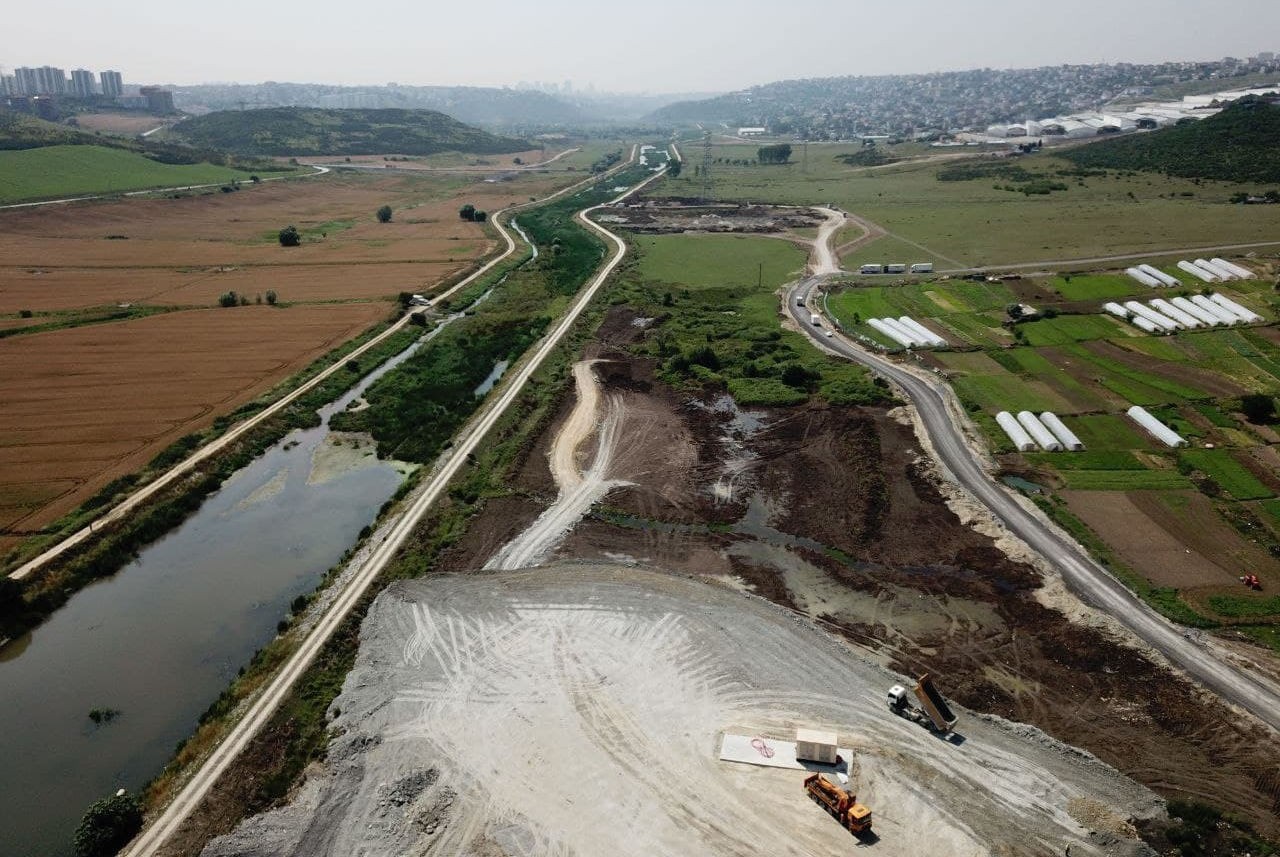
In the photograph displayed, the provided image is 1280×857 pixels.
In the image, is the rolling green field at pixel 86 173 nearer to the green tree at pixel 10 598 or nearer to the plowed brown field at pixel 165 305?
the plowed brown field at pixel 165 305

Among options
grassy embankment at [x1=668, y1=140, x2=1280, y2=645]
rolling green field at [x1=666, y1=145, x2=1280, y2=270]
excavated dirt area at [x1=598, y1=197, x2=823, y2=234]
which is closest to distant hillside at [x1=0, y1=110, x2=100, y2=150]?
excavated dirt area at [x1=598, y1=197, x2=823, y2=234]

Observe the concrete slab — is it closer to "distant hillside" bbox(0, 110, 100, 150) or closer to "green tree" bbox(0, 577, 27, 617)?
"green tree" bbox(0, 577, 27, 617)

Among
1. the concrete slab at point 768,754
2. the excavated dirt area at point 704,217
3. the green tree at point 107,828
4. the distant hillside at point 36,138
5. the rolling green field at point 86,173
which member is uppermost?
the distant hillside at point 36,138

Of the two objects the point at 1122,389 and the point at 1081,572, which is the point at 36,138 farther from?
the point at 1081,572

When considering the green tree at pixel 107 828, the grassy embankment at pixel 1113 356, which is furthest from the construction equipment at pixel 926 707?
the green tree at pixel 107 828

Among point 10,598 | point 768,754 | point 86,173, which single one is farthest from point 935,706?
point 86,173
